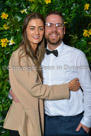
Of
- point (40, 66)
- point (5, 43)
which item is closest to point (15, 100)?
point (40, 66)

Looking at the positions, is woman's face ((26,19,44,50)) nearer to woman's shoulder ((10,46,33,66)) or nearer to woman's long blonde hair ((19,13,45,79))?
woman's long blonde hair ((19,13,45,79))

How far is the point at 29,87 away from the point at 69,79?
1.18 feet

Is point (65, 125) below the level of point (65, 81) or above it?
below

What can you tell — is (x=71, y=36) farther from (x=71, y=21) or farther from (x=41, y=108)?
(x=41, y=108)

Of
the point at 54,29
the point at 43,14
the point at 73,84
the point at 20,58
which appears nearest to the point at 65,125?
the point at 73,84

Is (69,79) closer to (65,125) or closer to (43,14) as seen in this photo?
(65,125)

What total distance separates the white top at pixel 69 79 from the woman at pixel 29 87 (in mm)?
71

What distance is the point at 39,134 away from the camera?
2.03 m

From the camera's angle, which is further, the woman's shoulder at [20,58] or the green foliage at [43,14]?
the green foliage at [43,14]

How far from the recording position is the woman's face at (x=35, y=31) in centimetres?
206

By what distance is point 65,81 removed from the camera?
2.06 metres

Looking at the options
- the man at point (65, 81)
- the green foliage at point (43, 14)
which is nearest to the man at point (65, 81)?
the man at point (65, 81)

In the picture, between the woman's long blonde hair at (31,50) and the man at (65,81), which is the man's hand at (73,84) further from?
the woman's long blonde hair at (31,50)

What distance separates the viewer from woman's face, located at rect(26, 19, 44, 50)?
206 centimetres
